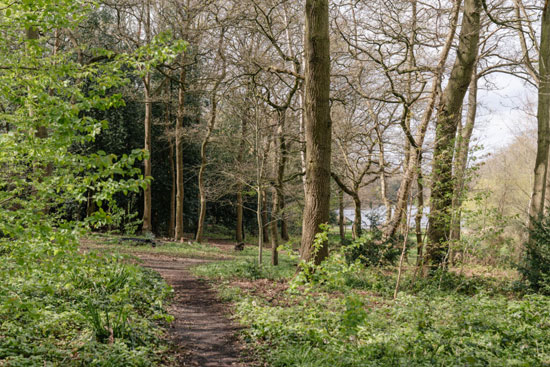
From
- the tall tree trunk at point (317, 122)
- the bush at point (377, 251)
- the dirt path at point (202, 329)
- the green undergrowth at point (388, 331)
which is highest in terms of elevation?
the tall tree trunk at point (317, 122)

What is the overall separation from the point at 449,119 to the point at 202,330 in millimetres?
8024

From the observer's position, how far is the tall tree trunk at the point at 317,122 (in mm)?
8453

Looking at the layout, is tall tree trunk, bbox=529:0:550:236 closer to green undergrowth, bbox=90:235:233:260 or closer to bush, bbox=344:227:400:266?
bush, bbox=344:227:400:266

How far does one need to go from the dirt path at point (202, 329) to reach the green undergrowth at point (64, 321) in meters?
0.39

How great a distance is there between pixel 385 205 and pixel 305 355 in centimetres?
1080

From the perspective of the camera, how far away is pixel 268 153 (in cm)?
1343

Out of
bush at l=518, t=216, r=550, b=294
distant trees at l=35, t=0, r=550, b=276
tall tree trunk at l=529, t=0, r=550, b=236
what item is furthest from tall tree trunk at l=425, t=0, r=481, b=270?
tall tree trunk at l=529, t=0, r=550, b=236

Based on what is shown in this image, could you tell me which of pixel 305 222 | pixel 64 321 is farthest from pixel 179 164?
pixel 64 321

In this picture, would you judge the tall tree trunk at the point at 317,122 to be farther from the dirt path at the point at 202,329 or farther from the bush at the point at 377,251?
the bush at the point at 377,251

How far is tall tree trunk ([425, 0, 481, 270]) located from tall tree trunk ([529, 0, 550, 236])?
238 centimetres

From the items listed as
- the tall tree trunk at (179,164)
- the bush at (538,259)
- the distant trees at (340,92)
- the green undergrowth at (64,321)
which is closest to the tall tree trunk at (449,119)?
the distant trees at (340,92)

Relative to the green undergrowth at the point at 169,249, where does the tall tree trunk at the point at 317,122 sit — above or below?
above

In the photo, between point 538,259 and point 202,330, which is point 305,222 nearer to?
point 202,330

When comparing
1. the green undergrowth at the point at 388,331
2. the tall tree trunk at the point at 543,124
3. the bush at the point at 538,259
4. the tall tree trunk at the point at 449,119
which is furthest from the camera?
the tall tree trunk at the point at 543,124
